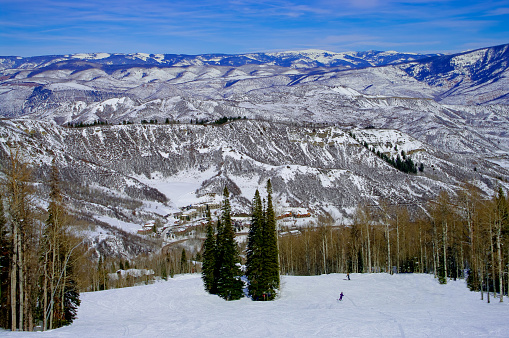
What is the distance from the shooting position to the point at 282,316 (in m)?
42.0

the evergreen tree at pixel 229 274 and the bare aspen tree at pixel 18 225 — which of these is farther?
the evergreen tree at pixel 229 274

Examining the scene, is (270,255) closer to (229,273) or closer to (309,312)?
(229,273)

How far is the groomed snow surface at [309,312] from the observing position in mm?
34656

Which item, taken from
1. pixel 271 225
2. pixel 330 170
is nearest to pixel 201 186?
pixel 330 170

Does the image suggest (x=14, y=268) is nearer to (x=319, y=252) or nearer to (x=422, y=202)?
(x=319, y=252)

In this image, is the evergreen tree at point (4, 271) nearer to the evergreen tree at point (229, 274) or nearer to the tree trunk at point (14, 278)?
the tree trunk at point (14, 278)

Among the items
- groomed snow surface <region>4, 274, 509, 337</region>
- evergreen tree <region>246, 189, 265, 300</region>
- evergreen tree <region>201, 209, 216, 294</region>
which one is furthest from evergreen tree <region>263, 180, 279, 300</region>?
evergreen tree <region>201, 209, 216, 294</region>

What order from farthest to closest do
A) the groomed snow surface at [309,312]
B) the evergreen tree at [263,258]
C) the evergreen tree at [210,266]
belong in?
1. the evergreen tree at [210,266]
2. the evergreen tree at [263,258]
3. the groomed snow surface at [309,312]

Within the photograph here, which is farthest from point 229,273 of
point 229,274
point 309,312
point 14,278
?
point 14,278

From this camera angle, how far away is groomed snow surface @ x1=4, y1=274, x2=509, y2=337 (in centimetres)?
3466

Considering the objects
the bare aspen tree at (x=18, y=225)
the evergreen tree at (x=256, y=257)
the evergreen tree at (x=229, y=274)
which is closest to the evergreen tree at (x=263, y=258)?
the evergreen tree at (x=256, y=257)

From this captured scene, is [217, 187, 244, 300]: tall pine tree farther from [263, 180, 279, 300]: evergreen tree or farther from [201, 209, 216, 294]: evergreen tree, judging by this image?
[263, 180, 279, 300]: evergreen tree

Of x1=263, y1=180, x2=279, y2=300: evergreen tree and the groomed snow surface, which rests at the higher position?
x1=263, y1=180, x2=279, y2=300: evergreen tree

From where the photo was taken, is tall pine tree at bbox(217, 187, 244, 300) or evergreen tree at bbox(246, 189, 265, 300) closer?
evergreen tree at bbox(246, 189, 265, 300)
